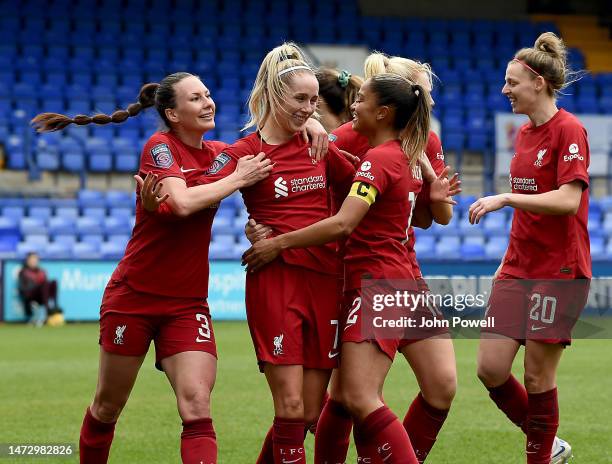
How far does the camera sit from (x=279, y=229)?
499 centimetres

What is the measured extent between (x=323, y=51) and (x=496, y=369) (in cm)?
1952

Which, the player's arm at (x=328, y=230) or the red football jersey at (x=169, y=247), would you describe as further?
the red football jersey at (x=169, y=247)

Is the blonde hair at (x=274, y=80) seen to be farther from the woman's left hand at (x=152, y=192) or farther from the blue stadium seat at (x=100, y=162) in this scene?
the blue stadium seat at (x=100, y=162)

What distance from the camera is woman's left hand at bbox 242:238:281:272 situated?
4867 millimetres

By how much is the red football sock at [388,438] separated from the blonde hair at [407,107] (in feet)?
3.80

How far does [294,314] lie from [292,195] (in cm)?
54

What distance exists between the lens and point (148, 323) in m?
5.21

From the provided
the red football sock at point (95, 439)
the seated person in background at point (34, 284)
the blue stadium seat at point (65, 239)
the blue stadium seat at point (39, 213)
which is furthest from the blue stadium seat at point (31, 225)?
the red football sock at point (95, 439)

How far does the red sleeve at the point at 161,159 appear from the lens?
5062 mm

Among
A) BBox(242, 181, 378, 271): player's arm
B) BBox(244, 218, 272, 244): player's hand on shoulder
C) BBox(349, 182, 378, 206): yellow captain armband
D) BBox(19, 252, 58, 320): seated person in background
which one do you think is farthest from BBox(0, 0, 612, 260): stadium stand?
BBox(349, 182, 378, 206): yellow captain armband

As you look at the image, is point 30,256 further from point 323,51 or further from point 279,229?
point 279,229

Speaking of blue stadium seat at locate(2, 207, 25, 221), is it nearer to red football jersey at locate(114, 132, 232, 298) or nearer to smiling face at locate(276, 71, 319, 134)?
red football jersey at locate(114, 132, 232, 298)

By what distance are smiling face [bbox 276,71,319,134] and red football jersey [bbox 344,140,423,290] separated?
0.34m

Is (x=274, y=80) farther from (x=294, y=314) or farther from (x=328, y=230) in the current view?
(x=294, y=314)
